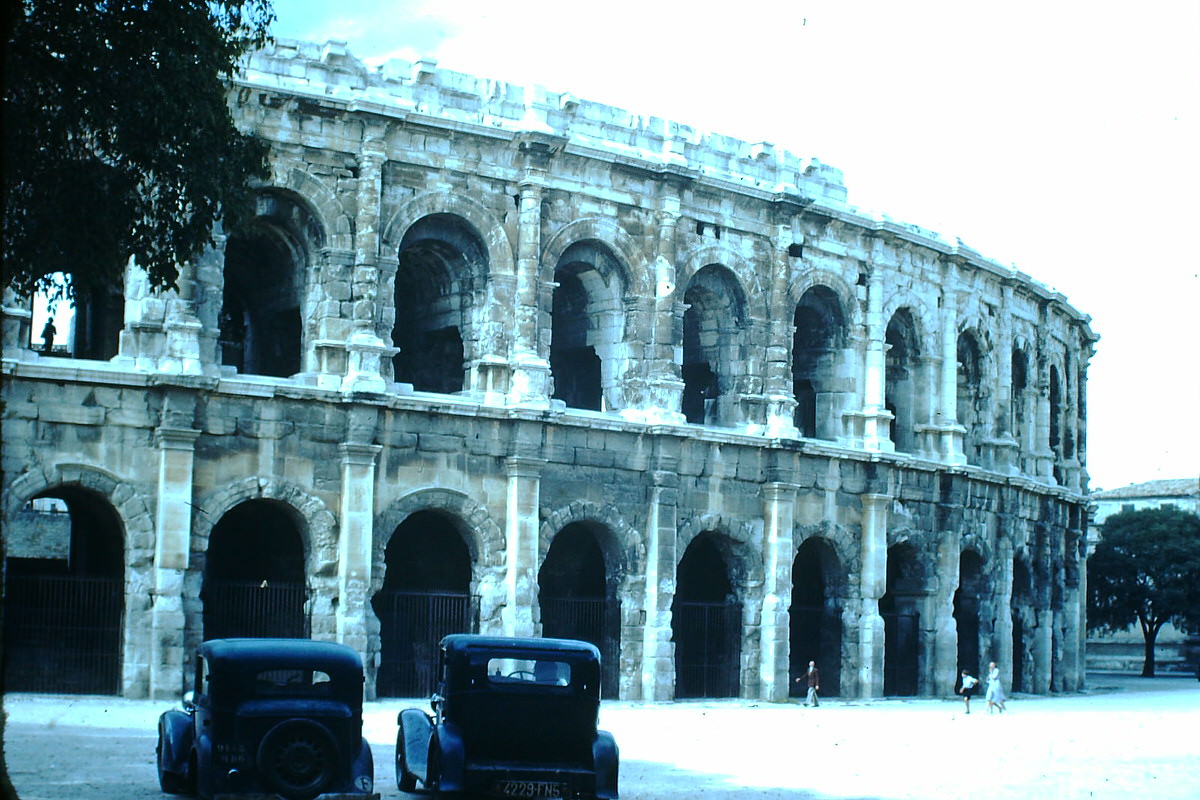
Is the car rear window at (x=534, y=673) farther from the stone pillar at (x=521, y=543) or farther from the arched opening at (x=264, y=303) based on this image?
the arched opening at (x=264, y=303)

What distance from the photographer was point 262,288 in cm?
2614

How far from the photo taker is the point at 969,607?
33.8 metres

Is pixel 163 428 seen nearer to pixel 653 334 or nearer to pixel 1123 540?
pixel 653 334

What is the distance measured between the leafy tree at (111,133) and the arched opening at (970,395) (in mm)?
22146

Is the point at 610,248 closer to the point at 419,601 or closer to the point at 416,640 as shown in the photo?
the point at 419,601

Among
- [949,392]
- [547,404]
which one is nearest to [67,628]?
[547,404]

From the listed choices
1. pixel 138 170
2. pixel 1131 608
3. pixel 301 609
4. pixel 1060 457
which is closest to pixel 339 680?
pixel 138 170

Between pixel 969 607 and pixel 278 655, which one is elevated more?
pixel 278 655

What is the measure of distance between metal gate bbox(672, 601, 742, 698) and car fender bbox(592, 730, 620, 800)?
14.4 m

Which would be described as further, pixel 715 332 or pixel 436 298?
pixel 715 332

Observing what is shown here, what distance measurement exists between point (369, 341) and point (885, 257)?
1156 cm

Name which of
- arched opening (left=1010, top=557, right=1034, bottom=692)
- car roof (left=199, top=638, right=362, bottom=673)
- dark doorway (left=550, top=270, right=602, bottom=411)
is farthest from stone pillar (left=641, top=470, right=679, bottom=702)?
car roof (left=199, top=638, right=362, bottom=673)

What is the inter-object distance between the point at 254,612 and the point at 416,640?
275 cm

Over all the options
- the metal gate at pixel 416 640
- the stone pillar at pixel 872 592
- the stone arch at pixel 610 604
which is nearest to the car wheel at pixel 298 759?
the metal gate at pixel 416 640
